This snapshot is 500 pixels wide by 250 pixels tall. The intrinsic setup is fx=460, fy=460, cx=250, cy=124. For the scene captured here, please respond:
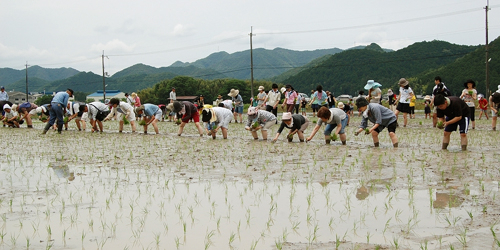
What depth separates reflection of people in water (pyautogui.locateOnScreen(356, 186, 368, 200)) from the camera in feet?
18.1

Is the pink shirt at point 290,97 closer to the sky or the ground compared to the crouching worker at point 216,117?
closer to the sky

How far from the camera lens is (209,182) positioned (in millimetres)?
6625

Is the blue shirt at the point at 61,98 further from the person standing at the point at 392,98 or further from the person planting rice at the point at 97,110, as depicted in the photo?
the person standing at the point at 392,98

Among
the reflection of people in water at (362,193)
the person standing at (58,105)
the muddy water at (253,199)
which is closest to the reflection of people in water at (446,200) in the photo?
the muddy water at (253,199)

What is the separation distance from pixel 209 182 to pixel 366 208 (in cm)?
246

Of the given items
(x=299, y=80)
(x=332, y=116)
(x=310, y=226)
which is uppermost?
(x=299, y=80)

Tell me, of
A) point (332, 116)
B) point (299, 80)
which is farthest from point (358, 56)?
point (332, 116)

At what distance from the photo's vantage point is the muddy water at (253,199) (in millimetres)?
4039

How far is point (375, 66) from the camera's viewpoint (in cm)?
9500

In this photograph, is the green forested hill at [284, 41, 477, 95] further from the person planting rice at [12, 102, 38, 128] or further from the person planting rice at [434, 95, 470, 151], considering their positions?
the person planting rice at [434, 95, 470, 151]

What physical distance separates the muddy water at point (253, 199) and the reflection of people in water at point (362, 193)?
1.0 inches

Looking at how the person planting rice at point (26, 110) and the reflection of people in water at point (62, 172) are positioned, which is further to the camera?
the person planting rice at point (26, 110)

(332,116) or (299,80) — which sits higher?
(299,80)

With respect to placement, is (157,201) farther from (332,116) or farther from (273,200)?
(332,116)
